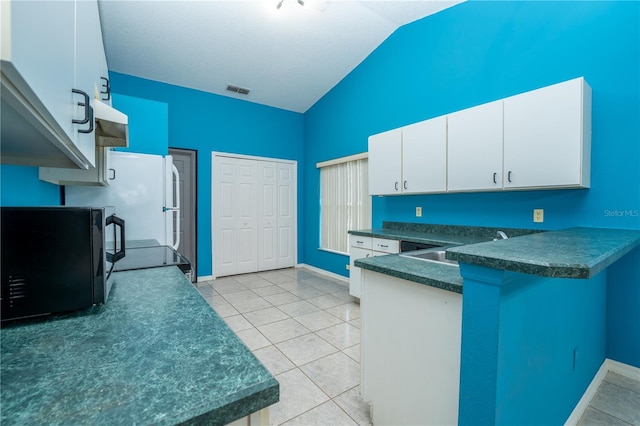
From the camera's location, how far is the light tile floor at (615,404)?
5.34ft

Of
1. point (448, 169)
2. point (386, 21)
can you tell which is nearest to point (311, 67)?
point (386, 21)

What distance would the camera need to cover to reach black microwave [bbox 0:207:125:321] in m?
0.83

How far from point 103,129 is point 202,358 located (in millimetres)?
1595

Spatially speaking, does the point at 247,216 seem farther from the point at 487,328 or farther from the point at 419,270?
the point at 487,328

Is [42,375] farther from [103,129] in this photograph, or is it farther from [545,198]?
[545,198]

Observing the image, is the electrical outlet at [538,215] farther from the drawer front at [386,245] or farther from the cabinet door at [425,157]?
the drawer front at [386,245]

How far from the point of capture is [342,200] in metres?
4.66

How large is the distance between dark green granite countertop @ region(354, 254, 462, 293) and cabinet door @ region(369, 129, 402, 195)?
1.76m

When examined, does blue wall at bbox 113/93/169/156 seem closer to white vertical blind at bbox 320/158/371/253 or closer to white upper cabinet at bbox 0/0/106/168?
white upper cabinet at bbox 0/0/106/168

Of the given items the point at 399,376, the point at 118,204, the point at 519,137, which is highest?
the point at 519,137

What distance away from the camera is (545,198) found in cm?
239

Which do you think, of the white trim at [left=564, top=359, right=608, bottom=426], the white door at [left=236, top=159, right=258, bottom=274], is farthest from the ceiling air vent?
the white trim at [left=564, top=359, right=608, bottom=426]

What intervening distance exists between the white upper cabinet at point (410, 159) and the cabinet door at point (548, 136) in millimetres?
591

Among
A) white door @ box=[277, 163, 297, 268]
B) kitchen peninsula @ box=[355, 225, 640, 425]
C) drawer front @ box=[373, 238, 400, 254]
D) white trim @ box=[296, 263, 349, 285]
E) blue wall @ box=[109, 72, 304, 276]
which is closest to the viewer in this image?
kitchen peninsula @ box=[355, 225, 640, 425]
